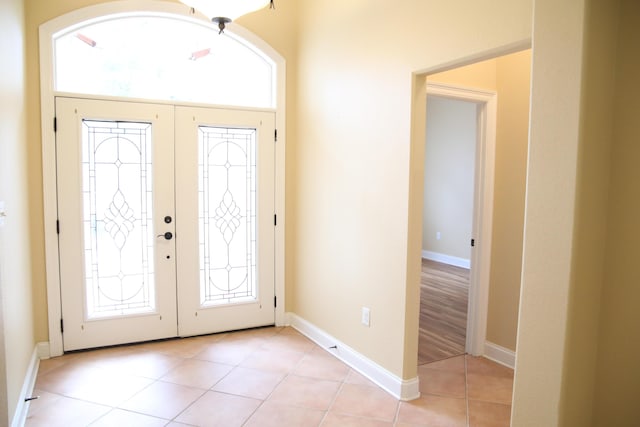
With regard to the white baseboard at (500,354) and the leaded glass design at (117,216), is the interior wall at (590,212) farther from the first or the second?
the leaded glass design at (117,216)

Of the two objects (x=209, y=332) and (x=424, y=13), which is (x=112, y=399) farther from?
(x=424, y=13)

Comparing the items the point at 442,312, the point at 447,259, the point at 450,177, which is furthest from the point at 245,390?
the point at 450,177

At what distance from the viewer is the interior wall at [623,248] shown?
68.2 inches

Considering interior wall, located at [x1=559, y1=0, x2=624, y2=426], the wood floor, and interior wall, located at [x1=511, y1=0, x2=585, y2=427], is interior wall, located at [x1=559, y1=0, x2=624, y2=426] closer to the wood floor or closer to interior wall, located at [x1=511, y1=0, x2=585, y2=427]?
interior wall, located at [x1=511, y1=0, x2=585, y2=427]

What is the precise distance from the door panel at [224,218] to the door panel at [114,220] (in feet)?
0.47

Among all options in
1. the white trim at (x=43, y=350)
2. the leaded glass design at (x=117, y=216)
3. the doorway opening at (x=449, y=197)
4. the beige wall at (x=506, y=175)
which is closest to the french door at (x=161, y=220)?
the leaded glass design at (x=117, y=216)

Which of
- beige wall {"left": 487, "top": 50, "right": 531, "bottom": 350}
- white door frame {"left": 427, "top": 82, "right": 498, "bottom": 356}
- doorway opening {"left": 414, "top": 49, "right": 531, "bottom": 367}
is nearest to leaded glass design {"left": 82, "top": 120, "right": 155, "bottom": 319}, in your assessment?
doorway opening {"left": 414, "top": 49, "right": 531, "bottom": 367}

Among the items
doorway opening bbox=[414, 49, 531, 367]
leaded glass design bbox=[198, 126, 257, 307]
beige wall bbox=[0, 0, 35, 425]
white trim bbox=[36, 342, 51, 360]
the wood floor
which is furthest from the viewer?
leaded glass design bbox=[198, 126, 257, 307]

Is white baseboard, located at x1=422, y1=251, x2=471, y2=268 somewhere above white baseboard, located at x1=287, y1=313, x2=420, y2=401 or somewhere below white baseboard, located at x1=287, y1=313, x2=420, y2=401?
above

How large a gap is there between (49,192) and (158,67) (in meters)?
1.37

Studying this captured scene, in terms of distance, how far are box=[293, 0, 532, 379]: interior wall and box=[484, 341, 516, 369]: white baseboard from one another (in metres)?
1.00

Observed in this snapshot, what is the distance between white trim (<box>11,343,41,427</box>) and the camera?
8.28 ft

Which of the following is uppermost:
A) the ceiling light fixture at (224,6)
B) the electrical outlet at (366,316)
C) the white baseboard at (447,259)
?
the ceiling light fixture at (224,6)

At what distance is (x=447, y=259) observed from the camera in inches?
304
